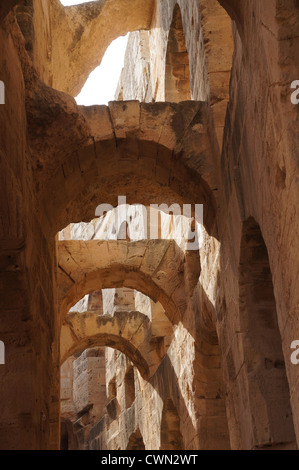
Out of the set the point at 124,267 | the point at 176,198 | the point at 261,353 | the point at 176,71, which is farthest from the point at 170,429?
the point at 261,353

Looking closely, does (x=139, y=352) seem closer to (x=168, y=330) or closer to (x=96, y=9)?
(x=168, y=330)

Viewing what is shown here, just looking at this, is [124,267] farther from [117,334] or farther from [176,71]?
[117,334]

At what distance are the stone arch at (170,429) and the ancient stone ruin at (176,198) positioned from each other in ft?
0.07

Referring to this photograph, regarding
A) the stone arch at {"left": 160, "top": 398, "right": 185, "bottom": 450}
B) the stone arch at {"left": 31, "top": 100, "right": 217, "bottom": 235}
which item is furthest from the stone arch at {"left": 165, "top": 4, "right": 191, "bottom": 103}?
the stone arch at {"left": 160, "top": 398, "right": 185, "bottom": 450}

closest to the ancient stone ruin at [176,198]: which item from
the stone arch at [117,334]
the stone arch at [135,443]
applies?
the stone arch at [117,334]

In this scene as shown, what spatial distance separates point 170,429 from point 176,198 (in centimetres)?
495

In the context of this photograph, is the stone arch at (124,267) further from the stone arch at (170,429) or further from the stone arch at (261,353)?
the stone arch at (261,353)

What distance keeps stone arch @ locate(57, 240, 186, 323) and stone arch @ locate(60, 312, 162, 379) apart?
8.33ft

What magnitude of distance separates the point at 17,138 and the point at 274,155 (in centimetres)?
211

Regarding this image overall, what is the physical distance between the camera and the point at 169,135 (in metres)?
5.98

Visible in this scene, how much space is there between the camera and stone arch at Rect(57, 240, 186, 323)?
29.5 feet

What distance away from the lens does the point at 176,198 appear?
697 cm

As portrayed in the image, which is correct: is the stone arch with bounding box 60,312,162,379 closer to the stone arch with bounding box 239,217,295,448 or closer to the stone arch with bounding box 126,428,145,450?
the stone arch with bounding box 126,428,145,450
